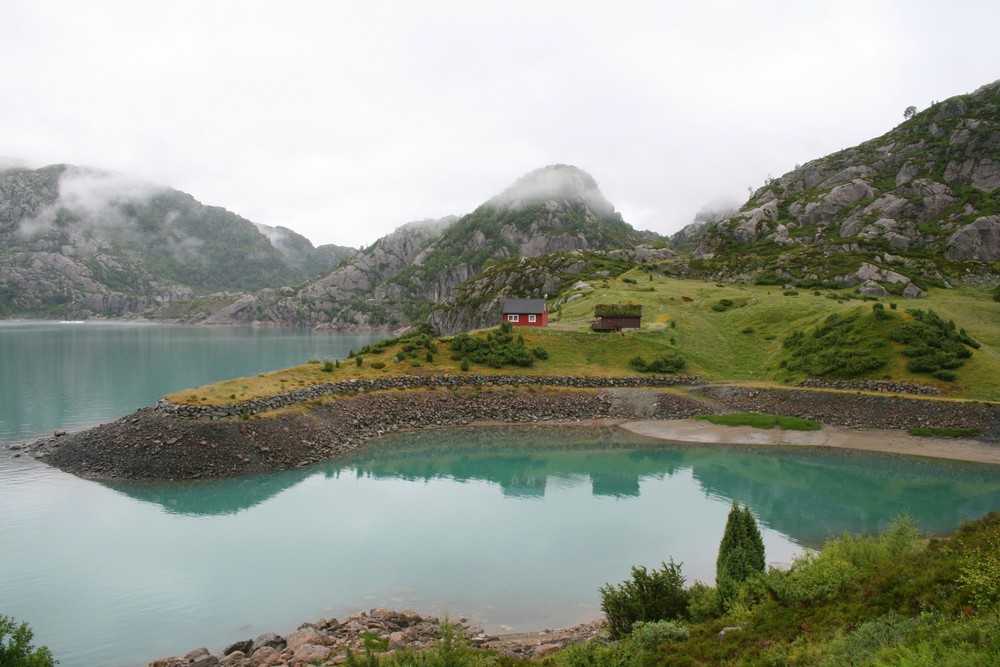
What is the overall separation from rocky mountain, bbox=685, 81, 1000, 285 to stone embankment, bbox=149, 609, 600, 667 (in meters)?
109

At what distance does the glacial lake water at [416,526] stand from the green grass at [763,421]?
5903mm

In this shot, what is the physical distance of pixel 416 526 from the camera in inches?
1314

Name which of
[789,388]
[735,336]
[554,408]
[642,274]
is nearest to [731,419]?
[789,388]

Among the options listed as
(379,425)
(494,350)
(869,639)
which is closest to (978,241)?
(494,350)

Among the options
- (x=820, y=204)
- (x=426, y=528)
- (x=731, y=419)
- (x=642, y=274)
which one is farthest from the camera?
(x=820, y=204)

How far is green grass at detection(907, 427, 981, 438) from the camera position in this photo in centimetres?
5097

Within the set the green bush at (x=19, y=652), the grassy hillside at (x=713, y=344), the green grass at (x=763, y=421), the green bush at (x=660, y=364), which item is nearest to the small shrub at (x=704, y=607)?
the green bush at (x=19, y=652)

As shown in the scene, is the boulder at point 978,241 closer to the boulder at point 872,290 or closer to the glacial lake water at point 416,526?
the boulder at point 872,290

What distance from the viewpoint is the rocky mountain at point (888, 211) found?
119 metres

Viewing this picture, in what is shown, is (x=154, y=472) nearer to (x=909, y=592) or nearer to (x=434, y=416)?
(x=434, y=416)

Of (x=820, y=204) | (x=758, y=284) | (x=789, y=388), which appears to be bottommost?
(x=789, y=388)

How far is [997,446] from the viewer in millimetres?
49156

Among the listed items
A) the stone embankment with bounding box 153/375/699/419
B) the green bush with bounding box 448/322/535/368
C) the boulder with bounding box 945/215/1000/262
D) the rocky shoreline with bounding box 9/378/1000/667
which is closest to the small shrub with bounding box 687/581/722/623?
the rocky shoreline with bounding box 9/378/1000/667

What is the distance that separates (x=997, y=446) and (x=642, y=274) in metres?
85.4
